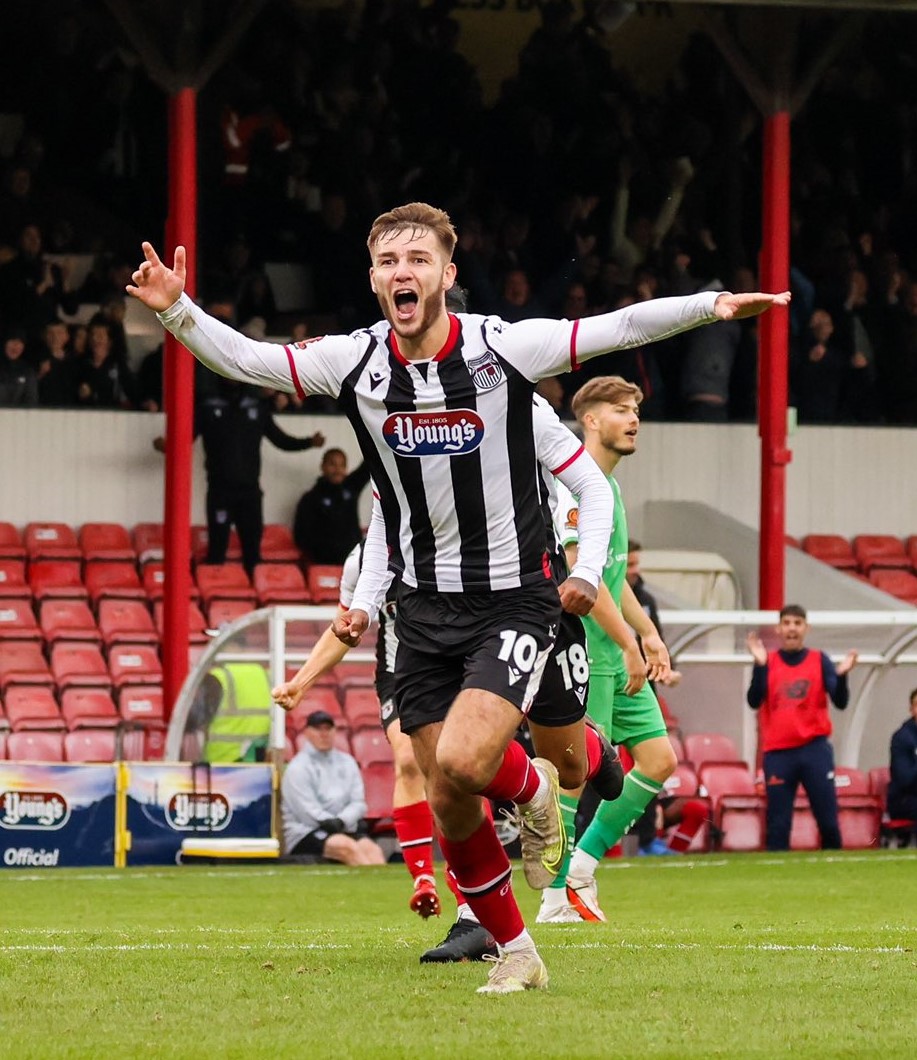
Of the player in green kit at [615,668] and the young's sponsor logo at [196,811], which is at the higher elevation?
the player in green kit at [615,668]

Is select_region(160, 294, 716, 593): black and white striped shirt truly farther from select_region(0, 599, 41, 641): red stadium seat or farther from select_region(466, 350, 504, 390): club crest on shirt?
select_region(0, 599, 41, 641): red stadium seat

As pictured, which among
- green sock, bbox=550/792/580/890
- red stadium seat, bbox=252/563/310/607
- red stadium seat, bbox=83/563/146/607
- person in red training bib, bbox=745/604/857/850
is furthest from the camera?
red stadium seat, bbox=252/563/310/607

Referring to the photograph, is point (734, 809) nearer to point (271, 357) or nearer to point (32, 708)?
point (32, 708)

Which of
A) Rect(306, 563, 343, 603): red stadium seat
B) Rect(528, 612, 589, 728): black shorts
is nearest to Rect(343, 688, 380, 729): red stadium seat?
Rect(306, 563, 343, 603): red stadium seat

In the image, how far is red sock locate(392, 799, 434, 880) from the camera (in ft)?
28.5

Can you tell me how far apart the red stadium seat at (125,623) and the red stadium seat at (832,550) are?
22.1ft

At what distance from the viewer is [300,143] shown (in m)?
22.7

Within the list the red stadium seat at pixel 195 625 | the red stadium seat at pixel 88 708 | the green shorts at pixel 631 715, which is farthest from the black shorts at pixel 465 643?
the red stadium seat at pixel 195 625

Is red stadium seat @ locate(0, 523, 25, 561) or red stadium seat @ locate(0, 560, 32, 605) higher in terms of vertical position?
red stadium seat @ locate(0, 523, 25, 561)

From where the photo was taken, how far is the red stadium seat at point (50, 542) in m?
20.1

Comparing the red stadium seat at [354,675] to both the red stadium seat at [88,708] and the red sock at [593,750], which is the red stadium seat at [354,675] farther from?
the red sock at [593,750]

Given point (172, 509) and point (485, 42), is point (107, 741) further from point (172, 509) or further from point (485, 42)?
point (485, 42)

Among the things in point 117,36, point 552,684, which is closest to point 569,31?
point 117,36

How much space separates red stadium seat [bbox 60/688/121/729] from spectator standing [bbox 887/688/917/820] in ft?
19.8
